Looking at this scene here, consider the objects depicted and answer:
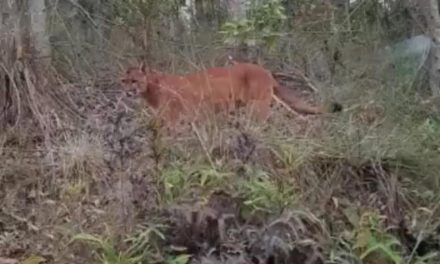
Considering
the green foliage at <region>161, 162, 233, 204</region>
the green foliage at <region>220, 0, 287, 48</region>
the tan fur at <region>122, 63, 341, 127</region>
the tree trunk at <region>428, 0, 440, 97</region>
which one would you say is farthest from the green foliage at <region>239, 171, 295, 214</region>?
the green foliage at <region>220, 0, 287, 48</region>

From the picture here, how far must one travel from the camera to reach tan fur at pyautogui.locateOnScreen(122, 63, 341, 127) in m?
6.93

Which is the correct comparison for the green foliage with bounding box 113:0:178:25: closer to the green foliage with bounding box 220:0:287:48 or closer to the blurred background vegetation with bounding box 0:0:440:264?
the green foliage with bounding box 220:0:287:48

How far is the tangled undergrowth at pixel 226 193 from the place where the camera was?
4.64 m

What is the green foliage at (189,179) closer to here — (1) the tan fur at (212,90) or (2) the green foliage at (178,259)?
(2) the green foliage at (178,259)

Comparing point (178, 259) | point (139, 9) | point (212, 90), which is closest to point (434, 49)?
point (212, 90)

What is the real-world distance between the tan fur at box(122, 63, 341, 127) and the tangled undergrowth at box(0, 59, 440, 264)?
0.62 m

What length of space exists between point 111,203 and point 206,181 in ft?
2.05

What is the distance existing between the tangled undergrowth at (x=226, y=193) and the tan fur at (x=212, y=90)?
62cm

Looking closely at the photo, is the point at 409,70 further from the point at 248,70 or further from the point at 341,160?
the point at 341,160

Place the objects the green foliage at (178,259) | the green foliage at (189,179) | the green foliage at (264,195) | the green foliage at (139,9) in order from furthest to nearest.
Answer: the green foliage at (139,9)
the green foliage at (189,179)
the green foliage at (264,195)
the green foliage at (178,259)

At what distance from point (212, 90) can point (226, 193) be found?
7.58 feet

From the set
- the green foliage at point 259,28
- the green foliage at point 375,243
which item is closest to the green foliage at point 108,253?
the green foliage at point 375,243

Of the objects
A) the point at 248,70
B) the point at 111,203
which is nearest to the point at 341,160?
the point at 111,203

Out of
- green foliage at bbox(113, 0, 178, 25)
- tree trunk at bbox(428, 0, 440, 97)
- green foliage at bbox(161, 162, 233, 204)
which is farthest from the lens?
green foliage at bbox(113, 0, 178, 25)
